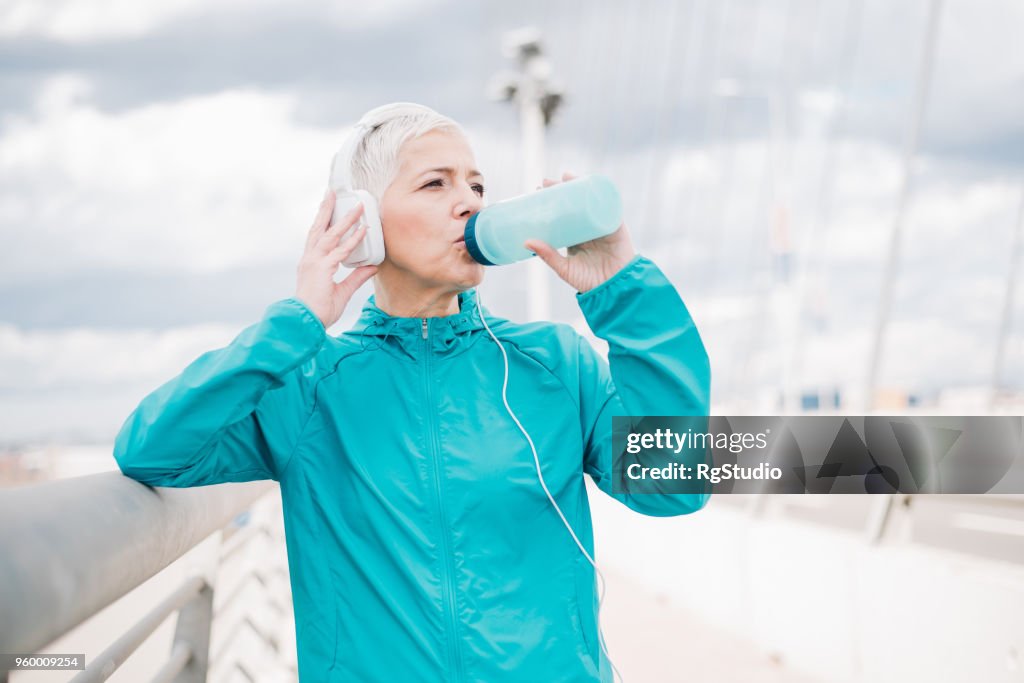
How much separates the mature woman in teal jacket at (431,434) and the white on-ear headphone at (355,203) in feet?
0.10

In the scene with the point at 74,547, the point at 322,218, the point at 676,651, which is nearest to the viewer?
the point at 74,547

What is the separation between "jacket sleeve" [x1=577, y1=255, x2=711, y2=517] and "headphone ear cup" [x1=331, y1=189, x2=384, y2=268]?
0.42 metres

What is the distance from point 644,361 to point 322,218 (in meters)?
0.71

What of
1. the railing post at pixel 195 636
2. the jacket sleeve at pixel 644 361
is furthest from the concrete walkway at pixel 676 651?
the jacket sleeve at pixel 644 361

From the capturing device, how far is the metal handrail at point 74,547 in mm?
750

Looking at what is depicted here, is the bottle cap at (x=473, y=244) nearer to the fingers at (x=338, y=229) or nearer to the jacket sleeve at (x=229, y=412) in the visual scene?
the fingers at (x=338, y=229)

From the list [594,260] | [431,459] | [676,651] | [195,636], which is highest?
[594,260]

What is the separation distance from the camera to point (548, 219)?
5.27 ft

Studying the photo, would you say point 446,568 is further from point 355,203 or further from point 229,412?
point 355,203

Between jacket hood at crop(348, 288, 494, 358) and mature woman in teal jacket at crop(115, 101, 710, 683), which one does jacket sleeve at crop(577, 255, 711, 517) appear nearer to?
mature woman in teal jacket at crop(115, 101, 710, 683)

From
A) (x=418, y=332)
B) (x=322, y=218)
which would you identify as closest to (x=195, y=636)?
(x=418, y=332)

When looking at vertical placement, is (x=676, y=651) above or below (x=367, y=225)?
below

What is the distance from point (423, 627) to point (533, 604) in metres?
0.19

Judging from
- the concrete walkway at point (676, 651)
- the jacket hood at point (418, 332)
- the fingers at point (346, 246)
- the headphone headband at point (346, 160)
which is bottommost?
the concrete walkway at point (676, 651)
